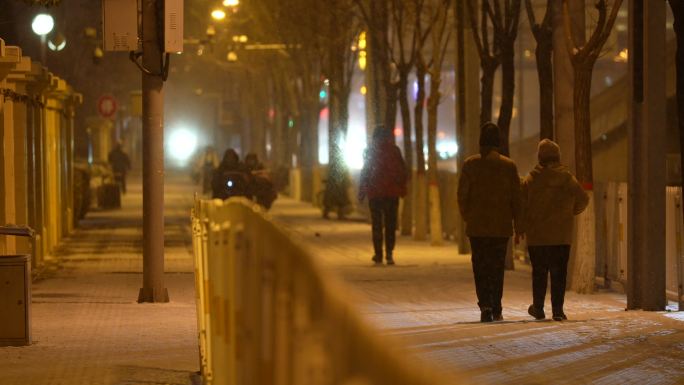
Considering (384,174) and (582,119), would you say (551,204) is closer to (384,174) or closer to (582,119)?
(582,119)

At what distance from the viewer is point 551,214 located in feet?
43.0

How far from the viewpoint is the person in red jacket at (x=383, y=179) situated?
1995 centimetres

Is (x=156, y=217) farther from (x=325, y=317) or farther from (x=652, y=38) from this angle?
(x=325, y=317)

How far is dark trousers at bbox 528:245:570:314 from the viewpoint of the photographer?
13.2 metres

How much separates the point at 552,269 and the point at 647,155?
1.78m

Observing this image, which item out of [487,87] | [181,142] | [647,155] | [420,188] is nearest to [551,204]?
[647,155]

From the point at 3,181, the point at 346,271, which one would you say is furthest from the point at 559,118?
the point at 3,181

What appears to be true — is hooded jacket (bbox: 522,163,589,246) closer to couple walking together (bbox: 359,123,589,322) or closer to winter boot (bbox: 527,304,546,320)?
couple walking together (bbox: 359,123,589,322)

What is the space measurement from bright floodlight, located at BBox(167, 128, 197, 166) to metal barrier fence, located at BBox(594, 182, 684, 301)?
108m

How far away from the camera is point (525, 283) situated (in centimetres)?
1852

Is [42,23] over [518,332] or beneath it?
over

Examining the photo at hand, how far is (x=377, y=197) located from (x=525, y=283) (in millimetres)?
2586

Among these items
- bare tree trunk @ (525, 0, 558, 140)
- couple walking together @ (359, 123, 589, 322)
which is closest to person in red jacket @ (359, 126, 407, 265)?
bare tree trunk @ (525, 0, 558, 140)

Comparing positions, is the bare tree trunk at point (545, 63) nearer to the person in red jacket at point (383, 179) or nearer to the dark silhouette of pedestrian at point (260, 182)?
the person in red jacket at point (383, 179)
